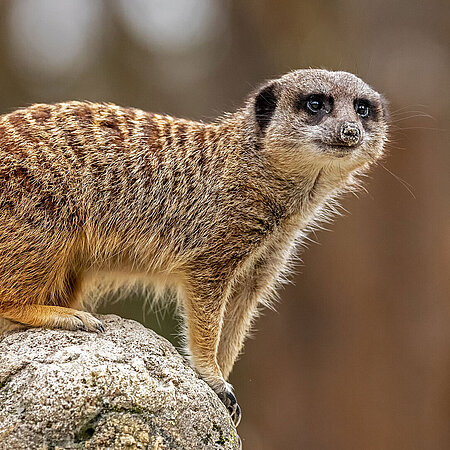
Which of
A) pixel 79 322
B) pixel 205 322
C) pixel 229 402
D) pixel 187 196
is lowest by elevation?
pixel 229 402

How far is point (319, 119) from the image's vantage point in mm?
4207

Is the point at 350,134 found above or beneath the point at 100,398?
above

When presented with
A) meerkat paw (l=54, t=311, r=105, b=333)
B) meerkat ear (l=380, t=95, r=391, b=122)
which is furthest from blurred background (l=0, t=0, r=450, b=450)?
meerkat paw (l=54, t=311, r=105, b=333)

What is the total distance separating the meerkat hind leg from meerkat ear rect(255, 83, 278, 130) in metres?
1.29

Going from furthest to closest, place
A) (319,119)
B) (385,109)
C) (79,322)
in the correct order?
(385,109), (319,119), (79,322)

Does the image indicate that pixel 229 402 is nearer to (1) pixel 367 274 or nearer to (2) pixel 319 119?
(2) pixel 319 119

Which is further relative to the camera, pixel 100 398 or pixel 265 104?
pixel 265 104

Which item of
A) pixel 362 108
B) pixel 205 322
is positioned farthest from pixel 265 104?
pixel 205 322

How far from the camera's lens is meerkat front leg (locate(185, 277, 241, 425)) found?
156 inches

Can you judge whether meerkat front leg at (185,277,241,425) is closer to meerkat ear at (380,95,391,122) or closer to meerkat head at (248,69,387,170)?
meerkat head at (248,69,387,170)

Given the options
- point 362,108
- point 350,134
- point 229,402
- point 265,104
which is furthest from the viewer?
point 265,104

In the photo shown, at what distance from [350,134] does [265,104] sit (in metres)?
0.58

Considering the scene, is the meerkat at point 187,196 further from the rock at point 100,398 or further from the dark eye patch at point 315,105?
the rock at point 100,398

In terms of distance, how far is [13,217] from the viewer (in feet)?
12.5
